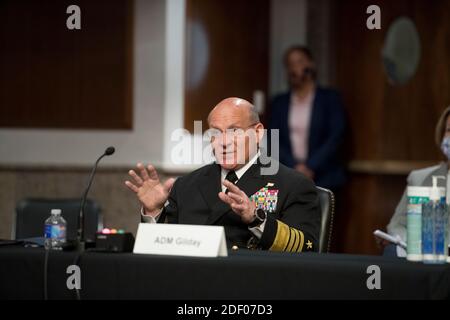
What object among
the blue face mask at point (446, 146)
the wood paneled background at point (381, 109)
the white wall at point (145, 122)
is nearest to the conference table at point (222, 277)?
the blue face mask at point (446, 146)

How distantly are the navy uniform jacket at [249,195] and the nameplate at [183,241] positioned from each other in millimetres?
455

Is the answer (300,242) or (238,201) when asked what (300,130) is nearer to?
(300,242)

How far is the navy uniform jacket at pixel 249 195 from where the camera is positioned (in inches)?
142

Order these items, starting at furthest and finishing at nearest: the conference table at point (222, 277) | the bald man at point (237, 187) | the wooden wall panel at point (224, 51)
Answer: the wooden wall panel at point (224, 51) < the bald man at point (237, 187) < the conference table at point (222, 277)

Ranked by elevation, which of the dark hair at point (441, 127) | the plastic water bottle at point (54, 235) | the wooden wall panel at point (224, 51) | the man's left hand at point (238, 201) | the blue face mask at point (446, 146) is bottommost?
the plastic water bottle at point (54, 235)

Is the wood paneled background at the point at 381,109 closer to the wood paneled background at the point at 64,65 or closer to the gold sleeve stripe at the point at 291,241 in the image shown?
the wood paneled background at the point at 64,65

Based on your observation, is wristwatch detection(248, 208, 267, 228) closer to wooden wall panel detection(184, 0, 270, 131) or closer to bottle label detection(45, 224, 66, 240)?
bottle label detection(45, 224, 66, 240)

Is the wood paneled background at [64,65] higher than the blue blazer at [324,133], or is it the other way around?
the wood paneled background at [64,65]

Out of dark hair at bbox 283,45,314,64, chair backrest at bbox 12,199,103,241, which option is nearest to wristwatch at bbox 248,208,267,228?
chair backrest at bbox 12,199,103,241

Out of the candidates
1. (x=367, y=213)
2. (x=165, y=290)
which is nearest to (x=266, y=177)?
(x=165, y=290)

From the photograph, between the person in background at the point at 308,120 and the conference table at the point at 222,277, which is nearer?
the conference table at the point at 222,277

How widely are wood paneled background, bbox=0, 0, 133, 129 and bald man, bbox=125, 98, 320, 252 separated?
10.2ft

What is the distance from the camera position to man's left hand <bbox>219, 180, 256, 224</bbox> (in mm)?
3387
